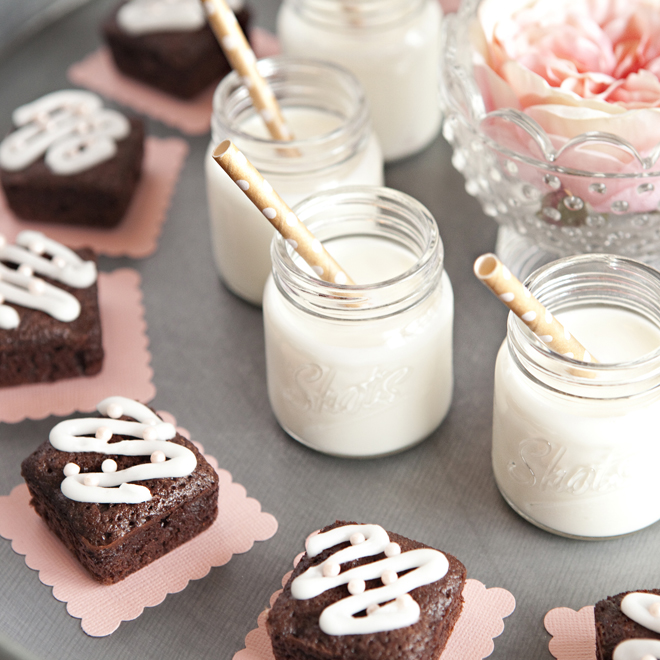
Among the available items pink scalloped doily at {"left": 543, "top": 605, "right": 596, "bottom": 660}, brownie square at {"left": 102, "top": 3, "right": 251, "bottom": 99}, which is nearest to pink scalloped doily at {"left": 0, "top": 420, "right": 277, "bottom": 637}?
pink scalloped doily at {"left": 543, "top": 605, "right": 596, "bottom": 660}

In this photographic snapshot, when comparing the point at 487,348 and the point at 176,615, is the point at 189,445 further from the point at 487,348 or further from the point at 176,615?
the point at 487,348

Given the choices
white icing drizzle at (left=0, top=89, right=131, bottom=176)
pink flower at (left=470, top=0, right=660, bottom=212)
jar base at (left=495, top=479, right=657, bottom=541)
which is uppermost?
pink flower at (left=470, top=0, right=660, bottom=212)

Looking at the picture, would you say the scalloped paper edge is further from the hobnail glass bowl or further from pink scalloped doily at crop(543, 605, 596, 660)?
the hobnail glass bowl

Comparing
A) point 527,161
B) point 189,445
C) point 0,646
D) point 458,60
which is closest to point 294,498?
point 189,445

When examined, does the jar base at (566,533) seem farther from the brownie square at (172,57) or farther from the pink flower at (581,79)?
the brownie square at (172,57)

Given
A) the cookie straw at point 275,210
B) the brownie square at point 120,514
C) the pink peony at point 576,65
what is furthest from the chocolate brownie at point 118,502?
the pink peony at point 576,65

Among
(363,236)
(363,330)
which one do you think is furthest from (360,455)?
(363,236)
